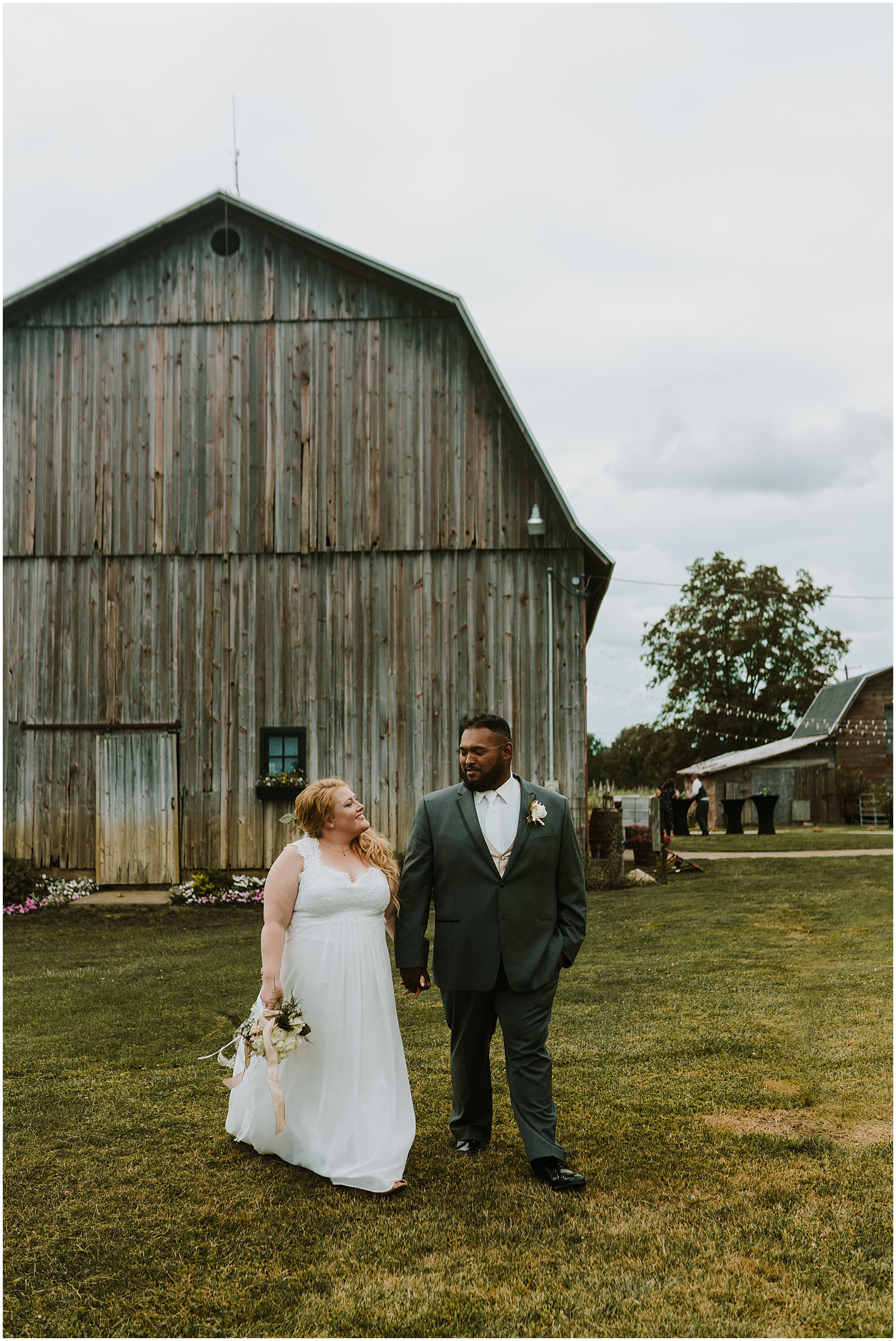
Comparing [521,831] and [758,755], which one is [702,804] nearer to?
[758,755]

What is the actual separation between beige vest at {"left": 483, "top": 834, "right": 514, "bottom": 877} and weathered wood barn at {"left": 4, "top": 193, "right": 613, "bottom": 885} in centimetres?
956

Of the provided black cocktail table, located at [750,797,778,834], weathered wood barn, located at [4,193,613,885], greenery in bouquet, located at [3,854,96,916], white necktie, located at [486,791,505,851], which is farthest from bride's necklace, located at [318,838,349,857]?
black cocktail table, located at [750,797,778,834]

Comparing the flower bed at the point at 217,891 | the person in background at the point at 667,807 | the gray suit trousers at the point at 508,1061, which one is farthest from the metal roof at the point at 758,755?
the gray suit trousers at the point at 508,1061

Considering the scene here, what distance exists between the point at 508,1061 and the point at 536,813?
1.05 metres

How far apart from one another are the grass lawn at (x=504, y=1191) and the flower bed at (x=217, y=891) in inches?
210

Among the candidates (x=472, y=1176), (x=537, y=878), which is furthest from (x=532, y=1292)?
(x=537, y=878)

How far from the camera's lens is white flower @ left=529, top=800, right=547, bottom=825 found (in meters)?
4.80

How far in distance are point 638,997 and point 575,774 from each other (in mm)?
6478

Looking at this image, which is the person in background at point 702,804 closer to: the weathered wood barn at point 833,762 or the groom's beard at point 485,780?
the weathered wood barn at point 833,762

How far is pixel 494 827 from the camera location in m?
4.90

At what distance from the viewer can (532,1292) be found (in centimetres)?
354

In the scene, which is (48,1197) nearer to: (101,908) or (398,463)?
(101,908)

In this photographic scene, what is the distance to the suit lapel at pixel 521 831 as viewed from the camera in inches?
189

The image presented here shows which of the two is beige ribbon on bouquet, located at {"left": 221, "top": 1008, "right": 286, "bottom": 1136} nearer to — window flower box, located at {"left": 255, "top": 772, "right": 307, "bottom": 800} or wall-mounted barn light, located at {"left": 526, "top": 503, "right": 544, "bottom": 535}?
window flower box, located at {"left": 255, "top": 772, "right": 307, "bottom": 800}
